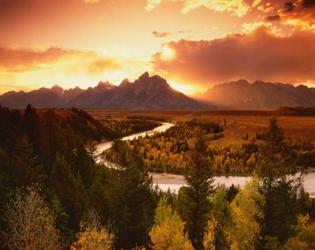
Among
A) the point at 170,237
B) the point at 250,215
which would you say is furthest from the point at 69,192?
the point at 250,215

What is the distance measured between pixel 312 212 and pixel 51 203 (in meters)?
43.1

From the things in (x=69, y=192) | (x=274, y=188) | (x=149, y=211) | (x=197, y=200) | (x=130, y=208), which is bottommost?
(x=149, y=211)

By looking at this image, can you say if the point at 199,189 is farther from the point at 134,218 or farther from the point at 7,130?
the point at 7,130

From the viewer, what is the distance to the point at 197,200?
5434 centimetres

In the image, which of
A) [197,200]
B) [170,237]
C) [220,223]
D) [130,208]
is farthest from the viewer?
[220,223]

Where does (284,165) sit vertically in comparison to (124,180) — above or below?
above

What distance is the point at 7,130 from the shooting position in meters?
81.8

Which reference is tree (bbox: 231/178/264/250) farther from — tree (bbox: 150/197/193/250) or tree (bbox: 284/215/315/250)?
tree (bbox: 150/197/193/250)

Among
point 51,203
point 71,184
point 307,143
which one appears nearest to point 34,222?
point 51,203

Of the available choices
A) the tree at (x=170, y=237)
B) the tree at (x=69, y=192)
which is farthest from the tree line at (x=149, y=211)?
the tree at (x=170, y=237)

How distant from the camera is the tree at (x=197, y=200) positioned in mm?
53281

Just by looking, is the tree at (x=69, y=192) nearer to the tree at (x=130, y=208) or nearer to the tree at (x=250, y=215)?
the tree at (x=130, y=208)

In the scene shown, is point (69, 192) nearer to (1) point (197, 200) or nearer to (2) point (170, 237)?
(1) point (197, 200)

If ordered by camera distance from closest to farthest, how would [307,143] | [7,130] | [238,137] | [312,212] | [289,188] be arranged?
[289,188]
[312,212]
[7,130]
[307,143]
[238,137]
